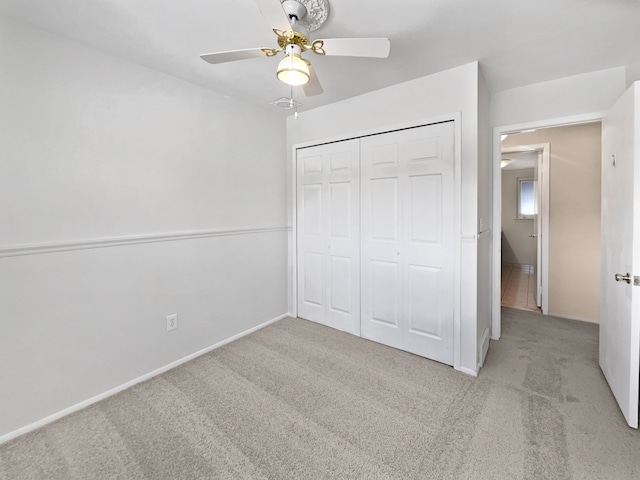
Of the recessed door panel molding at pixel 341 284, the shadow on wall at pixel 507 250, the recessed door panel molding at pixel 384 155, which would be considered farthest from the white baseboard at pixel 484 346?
the shadow on wall at pixel 507 250

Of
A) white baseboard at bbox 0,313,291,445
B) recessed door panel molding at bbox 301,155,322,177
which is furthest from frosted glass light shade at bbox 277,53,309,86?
white baseboard at bbox 0,313,291,445

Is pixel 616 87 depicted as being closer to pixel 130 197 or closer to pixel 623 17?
pixel 623 17

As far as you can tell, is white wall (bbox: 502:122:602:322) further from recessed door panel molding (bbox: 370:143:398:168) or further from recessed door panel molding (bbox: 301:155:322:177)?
recessed door panel molding (bbox: 301:155:322:177)

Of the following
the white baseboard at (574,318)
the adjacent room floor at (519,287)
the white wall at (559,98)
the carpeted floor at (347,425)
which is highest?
the white wall at (559,98)

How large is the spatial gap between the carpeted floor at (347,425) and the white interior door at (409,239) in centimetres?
29

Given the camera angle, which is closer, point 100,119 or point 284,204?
point 100,119

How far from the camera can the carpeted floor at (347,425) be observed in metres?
1.45

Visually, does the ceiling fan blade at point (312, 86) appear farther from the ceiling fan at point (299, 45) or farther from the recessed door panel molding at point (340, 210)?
the recessed door panel molding at point (340, 210)

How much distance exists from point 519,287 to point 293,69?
5125 mm

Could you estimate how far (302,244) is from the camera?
3.38 meters

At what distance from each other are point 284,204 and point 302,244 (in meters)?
0.52

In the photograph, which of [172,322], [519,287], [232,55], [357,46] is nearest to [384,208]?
[357,46]

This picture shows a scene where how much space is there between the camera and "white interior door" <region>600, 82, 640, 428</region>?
5.34 ft

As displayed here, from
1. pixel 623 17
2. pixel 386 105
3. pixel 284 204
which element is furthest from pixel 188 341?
pixel 623 17
